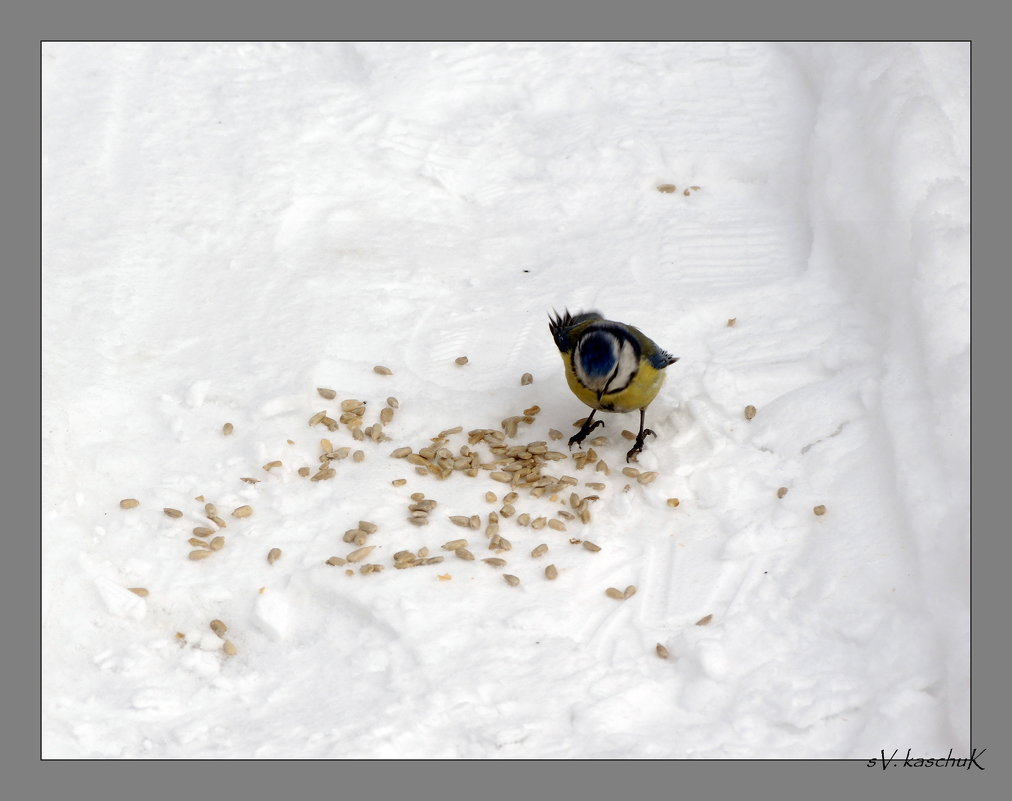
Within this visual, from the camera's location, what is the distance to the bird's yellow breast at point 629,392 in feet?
16.4

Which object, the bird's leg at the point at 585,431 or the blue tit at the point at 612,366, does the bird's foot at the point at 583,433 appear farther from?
the blue tit at the point at 612,366

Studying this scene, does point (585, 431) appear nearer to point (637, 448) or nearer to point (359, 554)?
point (637, 448)

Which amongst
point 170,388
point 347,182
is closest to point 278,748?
point 170,388

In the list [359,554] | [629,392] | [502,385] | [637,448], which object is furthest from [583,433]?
[359,554]

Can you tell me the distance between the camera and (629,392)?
502cm

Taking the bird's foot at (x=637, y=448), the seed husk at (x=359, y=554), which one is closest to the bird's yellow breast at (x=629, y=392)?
the bird's foot at (x=637, y=448)

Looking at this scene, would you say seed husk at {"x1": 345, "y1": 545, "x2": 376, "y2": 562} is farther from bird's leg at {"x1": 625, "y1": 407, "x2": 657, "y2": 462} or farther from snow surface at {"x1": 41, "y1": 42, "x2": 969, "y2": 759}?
bird's leg at {"x1": 625, "y1": 407, "x2": 657, "y2": 462}

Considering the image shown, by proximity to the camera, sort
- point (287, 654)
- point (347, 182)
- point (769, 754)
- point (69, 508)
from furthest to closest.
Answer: point (347, 182), point (69, 508), point (287, 654), point (769, 754)

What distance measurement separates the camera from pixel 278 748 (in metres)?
4.05

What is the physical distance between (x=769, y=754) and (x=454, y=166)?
13.4 feet

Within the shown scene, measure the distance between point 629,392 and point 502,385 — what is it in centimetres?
85

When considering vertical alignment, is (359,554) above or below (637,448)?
below

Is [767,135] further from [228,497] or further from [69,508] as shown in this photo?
[69,508]

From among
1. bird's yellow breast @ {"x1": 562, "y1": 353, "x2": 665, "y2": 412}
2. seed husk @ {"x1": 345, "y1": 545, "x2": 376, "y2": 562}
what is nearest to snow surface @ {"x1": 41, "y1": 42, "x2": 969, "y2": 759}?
seed husk @ {"x1": 345, "y1": 545, "x2": 376, "y2": 562}
